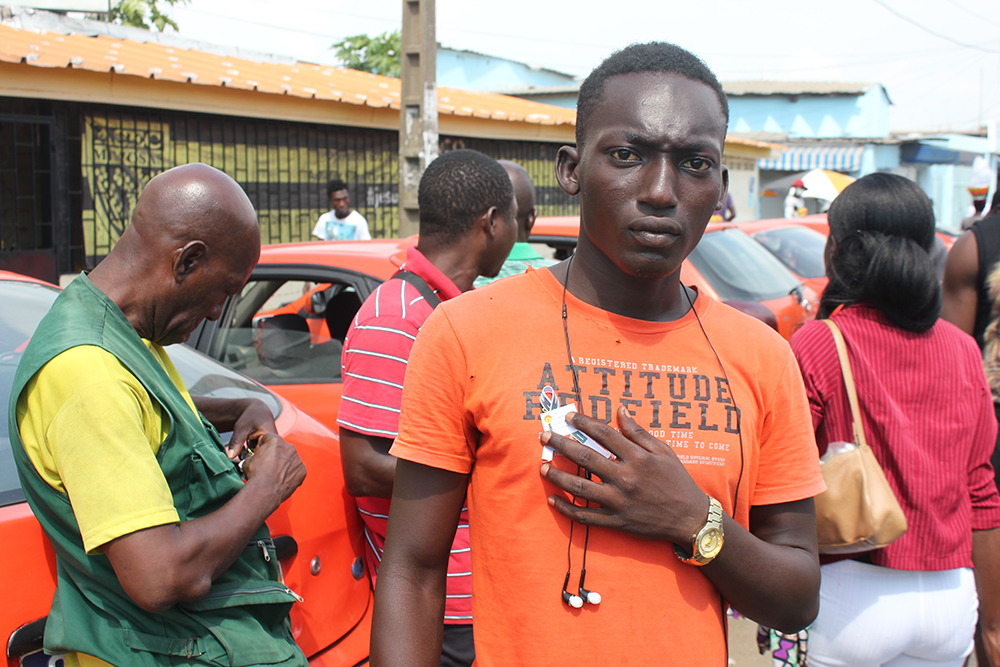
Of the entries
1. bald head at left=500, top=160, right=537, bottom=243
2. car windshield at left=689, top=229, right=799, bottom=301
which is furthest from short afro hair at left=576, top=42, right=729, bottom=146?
car windshield at left=689, top=229, right=799, bottom=301

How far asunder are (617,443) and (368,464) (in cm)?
116

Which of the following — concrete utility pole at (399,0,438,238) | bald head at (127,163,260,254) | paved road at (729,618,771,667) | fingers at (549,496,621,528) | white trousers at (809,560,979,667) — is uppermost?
concrete utility pole at (399,0,438,238)

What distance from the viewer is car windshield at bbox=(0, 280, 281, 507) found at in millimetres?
1896

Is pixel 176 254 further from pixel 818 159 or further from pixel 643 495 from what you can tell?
pixel 818 159

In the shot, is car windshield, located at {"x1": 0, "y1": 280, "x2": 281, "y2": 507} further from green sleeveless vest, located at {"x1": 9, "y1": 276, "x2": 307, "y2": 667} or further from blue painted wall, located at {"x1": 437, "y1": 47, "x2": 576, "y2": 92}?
blue painted wall, located at {"x1": 437, "y1": 47, "x2": 576, "y2": 92}

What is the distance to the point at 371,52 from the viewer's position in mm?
28547

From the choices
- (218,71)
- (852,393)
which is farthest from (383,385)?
(218,71)

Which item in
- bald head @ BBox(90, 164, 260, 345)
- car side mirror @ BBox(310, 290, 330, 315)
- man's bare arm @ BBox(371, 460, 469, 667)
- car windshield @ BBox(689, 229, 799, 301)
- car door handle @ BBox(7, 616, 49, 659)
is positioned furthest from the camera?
car windshield @ BBox(689, 229, 799, 301)

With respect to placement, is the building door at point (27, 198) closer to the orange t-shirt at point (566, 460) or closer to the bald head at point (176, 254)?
the bald head at point (176, 254)

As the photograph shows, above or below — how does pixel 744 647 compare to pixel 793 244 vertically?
below

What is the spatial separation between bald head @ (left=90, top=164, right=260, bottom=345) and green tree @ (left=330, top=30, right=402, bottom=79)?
27.7 m

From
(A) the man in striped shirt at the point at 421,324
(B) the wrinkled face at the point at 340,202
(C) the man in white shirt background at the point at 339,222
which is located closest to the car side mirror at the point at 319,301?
(A) the man in striped shirt at the point at 421,324

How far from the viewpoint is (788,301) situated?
605 centimetres

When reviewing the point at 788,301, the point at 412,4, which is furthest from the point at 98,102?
the point at 788,301
